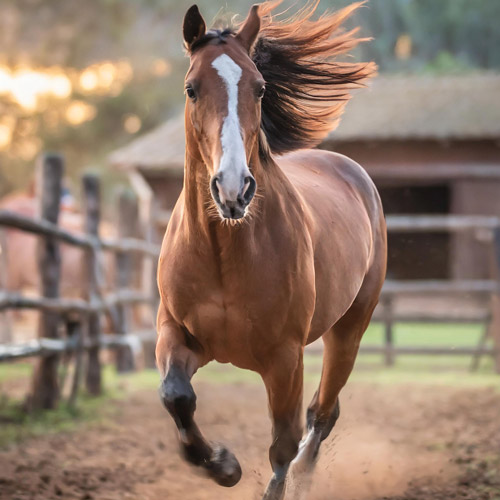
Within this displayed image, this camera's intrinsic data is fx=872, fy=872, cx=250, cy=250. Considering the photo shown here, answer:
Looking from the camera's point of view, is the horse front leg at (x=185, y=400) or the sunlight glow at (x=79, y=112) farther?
the sunlight glow at (x=79, y=112)

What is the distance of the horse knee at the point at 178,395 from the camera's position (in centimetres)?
358

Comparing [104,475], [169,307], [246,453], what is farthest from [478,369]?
[169,307]

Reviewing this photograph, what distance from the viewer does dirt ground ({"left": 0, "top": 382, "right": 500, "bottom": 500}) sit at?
4516 mm

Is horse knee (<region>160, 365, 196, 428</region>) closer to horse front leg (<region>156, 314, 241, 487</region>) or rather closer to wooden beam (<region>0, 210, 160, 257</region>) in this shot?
horse front leg (<region>156, 314, 241, 487</region>)

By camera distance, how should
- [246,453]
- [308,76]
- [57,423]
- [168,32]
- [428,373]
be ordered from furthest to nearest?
[168,32]
[428,373]
[57,423]
[246,453]
[308,76]

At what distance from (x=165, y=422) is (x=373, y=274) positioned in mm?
2514

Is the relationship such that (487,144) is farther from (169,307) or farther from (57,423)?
(169,307)

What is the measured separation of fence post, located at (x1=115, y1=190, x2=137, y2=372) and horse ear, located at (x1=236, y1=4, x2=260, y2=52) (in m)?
6.26

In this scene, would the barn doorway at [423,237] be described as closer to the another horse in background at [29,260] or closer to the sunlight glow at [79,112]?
the another horse in background at [29,260]

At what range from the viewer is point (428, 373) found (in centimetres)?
1016

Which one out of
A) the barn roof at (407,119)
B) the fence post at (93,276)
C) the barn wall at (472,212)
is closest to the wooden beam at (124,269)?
the fence post at (93,276)

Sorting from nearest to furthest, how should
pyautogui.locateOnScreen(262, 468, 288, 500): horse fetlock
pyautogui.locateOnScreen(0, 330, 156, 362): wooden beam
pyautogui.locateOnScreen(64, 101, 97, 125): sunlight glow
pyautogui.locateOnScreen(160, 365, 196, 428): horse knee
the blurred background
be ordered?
pyautogui.locateOnScreen(160, 365, 196, 428): horse knee
pyautogui.locateOnScreen(262, 468, 288, 500): horse fetlock
the blurred background
pyautogui.locateOnScreen(0, 330, 156, 362): wooden beam
pyautogui.locateOnScreen(64, 101, 97, 125): sunlight glow

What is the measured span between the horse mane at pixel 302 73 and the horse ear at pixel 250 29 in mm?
470

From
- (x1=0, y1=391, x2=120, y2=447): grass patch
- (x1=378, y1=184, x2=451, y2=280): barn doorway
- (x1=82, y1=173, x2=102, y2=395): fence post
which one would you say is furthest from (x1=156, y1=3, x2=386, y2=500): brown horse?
(x1=378, y1=184, x2=451, y2=280): barn doorway
